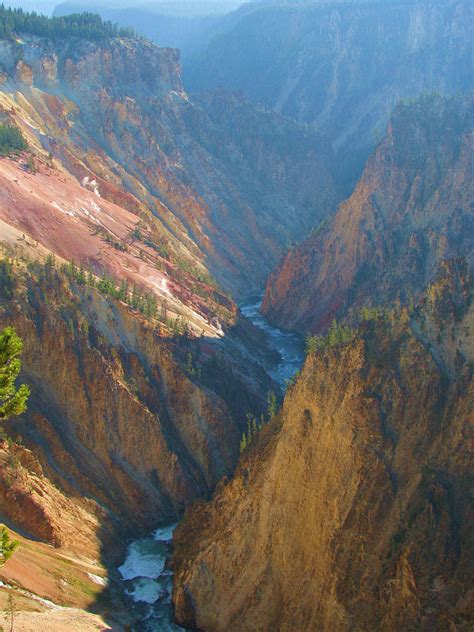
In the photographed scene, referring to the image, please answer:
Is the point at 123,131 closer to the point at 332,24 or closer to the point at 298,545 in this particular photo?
the point at 298,545

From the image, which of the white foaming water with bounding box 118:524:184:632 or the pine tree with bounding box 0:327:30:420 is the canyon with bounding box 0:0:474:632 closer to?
the white foaming water with bounding box 118:524:184:632

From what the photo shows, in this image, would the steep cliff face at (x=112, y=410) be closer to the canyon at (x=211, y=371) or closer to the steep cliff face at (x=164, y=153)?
the canyon at (x=211, y=371)

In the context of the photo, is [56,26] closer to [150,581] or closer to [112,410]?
[112,410]

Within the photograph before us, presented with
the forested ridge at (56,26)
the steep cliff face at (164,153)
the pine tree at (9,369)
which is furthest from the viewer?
the forested ridge at (56,26)

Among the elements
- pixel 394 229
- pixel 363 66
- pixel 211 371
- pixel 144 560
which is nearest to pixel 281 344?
pixel 394 229

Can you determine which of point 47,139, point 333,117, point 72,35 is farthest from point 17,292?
point 333,117

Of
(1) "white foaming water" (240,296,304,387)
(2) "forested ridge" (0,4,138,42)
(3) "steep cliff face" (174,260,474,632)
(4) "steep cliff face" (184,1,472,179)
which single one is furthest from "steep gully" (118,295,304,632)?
(4) "steep cliff face" (184,1,472,179)

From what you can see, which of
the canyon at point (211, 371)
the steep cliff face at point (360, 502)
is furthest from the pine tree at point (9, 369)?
the steep cliff face at point (360, 502)
